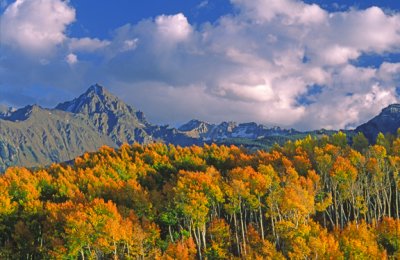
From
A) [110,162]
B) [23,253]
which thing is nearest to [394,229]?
[23,253]

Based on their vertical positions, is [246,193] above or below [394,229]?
above

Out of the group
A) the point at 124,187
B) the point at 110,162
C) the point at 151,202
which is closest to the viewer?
the point at 151,202

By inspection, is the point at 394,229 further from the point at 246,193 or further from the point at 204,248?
the point at 204,248

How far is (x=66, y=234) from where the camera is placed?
112 metres

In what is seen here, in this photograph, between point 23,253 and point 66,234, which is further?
point 23,253

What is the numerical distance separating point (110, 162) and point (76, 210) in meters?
76.6

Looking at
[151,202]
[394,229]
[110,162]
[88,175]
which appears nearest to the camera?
[394,229]

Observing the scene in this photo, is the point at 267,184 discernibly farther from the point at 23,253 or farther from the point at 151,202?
the point at 23,253

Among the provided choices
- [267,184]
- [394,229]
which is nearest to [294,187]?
[267,184]

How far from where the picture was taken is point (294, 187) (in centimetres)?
11638

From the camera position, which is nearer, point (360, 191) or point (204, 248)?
point (204, 248)

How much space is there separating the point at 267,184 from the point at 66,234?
54.8m

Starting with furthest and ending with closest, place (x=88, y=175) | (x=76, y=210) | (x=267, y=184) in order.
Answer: (x=88, y=175)
(x=267, y=184)
(x=76, y=210)

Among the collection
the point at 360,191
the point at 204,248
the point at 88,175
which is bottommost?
the point at 204,248
